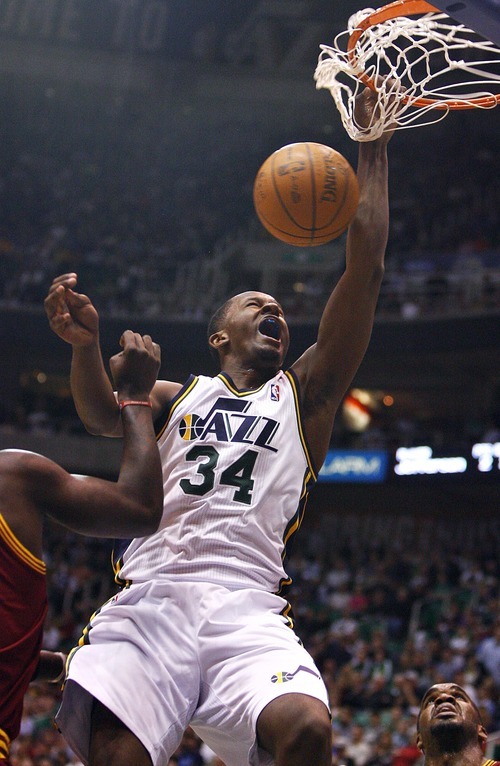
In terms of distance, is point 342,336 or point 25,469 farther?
point 342,336

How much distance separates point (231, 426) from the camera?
3.56m

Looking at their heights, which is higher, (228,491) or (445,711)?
(228,491)

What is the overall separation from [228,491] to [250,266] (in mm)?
17958

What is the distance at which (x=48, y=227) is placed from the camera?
2238 cm

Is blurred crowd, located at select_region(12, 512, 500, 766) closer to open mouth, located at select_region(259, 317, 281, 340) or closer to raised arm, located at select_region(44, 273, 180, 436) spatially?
open mouth, located at select_region(259, 317, 281, 340)

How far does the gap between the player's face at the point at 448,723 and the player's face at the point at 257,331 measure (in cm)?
142

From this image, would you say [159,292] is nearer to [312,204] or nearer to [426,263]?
[426,263]

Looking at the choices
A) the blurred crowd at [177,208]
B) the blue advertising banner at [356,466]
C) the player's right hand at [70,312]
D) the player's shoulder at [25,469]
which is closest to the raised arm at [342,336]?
the player's right hand at [70,312]

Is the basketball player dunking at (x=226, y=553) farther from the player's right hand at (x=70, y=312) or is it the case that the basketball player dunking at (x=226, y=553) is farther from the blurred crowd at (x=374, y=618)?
the blurred crowd at (x=374, y=618)

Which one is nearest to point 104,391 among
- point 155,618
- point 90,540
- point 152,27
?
point 155,618

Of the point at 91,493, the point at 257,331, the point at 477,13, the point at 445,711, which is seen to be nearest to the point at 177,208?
the point at 257,331

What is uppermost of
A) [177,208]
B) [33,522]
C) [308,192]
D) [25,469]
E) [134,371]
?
[308,192]

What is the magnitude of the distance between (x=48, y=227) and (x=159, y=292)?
355cm

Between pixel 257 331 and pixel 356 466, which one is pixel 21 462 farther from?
pixel 356 466
